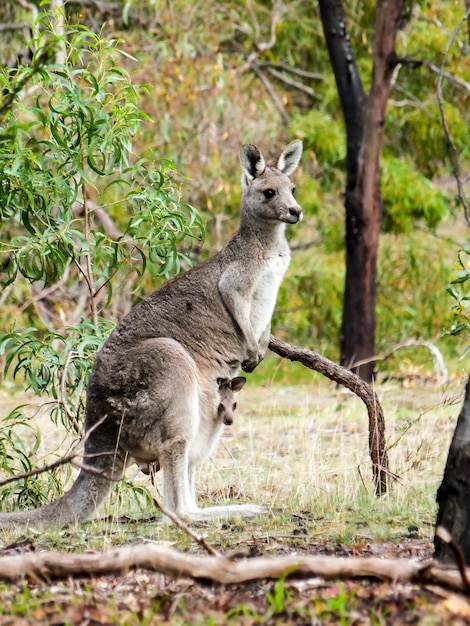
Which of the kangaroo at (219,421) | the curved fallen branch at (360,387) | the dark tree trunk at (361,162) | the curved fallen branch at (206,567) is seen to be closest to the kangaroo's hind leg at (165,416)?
the kangaroo at (219,421)

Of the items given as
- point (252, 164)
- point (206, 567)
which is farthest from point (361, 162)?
point (206, 567)

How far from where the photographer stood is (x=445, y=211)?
48.6 feet

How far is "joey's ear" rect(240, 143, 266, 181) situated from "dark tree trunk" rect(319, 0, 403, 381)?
5.40 metres

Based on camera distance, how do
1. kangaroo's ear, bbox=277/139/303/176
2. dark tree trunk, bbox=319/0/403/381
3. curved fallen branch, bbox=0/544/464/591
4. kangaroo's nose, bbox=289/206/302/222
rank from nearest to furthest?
1. curved fallen branch, bbox=0/544/464/591
2. kangaroo's nose, bbox=289/206/302/222
3. kangaroo's ear, bbox=277/139/303/176
4. dark tree trunk, bbox=319/0/403/381

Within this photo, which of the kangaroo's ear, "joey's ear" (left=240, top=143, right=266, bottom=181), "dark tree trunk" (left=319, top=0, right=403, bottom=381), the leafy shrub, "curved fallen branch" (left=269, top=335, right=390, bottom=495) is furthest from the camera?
the leafy shrub

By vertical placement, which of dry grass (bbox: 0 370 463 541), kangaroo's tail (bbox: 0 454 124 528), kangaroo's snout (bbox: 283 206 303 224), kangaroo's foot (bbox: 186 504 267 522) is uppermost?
kangaroo's snout (bbox: 283 206 303 224)

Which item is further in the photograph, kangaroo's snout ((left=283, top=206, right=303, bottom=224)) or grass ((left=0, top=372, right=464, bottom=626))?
kangaroo's snout ((left=283, top=206, right=303, bottom=224))

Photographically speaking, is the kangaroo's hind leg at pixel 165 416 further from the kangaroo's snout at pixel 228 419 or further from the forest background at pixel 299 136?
the forest background at pixel 299 136

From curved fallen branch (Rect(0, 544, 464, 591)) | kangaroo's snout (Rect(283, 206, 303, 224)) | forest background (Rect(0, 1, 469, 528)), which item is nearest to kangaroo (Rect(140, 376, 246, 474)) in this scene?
kangaroo's snout (Rect(283, 206, 303, 224))

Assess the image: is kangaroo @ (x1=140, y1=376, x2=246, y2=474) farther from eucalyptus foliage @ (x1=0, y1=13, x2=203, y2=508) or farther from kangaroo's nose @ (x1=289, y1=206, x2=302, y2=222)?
kangaroo's nose @ (x1=289, y1=206, x2=302, y2=222)

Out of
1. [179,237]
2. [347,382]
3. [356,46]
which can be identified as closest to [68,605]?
[347,382]

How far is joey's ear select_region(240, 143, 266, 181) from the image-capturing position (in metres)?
6.40

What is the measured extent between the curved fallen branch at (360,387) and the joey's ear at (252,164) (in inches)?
40.9

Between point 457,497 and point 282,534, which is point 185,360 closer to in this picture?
point 282,534
